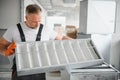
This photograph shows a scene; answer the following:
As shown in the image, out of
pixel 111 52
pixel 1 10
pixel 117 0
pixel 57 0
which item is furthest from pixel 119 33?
pixel 57 0

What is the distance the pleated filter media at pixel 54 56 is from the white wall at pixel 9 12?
8.80 ft

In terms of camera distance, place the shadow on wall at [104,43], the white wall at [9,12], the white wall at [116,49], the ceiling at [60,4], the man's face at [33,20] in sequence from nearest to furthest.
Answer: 1. the man's face at [33,20]
2. the shadow on wall at [104,43]
3. the white wall at [116,49]
4. the white wall at [9,12]
5. the ceiling at [60,4]

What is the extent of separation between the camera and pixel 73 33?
5.09 metres

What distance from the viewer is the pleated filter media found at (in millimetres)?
1006

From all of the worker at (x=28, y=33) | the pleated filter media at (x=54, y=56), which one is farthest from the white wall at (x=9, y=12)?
the pleated filter media at (x=54, y=56)

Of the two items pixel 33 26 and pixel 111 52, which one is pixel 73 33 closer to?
pixel 111 52

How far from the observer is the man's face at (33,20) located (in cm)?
132

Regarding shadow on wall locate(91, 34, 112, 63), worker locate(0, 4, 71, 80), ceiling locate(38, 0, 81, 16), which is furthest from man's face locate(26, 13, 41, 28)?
ceiling locate(38, 0, 81, 16)

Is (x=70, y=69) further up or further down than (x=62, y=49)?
further down

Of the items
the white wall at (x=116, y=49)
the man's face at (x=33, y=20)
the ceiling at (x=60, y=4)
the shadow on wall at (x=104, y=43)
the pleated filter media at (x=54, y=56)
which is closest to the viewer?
the pleated filter media at (x=54, y=56)

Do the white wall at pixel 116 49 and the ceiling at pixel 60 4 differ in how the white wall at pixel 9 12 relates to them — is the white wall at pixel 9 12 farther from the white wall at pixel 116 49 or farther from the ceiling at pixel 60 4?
the ceiling at pixel 60 4

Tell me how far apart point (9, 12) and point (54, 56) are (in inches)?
111

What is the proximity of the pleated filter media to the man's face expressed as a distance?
10.0 inches

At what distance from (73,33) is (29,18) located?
378cm
